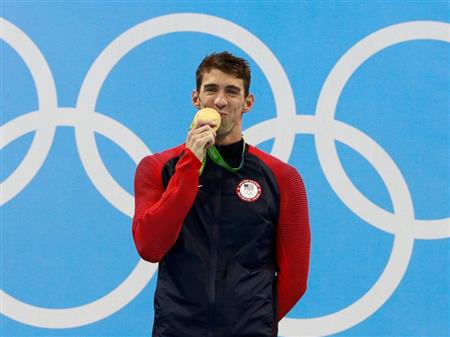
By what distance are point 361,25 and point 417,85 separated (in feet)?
1.61

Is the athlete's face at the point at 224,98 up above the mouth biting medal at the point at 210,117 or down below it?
above

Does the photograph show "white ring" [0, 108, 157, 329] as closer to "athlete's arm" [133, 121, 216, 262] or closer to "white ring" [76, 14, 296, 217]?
"white ring" [76, 14, 296, 217]

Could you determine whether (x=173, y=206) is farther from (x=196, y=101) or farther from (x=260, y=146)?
(x=260, y=146)

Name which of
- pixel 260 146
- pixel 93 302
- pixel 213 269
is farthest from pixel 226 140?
pixel 93 302

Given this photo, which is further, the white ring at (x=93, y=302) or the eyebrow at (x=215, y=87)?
the white ring at (x=93, y=302)

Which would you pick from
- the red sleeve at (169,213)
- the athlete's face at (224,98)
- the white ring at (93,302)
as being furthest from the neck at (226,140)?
the white ring at (93,302)

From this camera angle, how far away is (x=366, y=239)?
12.9 feet

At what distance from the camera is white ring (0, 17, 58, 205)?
4.04 meters

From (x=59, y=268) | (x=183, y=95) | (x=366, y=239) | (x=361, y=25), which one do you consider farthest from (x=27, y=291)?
(x=361, y=25)

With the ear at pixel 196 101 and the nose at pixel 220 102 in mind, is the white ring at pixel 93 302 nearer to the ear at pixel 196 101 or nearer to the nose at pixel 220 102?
the ear at pixel 196 101

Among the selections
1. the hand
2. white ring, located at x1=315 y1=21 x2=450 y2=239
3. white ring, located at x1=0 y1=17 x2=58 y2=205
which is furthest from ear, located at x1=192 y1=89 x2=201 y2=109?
white ring, located at x1=0 y1=17 x2=58 y2=205

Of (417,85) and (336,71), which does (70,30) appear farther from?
(417,85)

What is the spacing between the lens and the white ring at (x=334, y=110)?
3959mm

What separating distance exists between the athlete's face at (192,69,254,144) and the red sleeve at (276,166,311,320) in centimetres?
27
